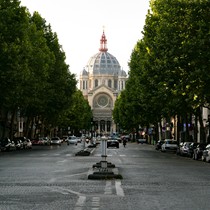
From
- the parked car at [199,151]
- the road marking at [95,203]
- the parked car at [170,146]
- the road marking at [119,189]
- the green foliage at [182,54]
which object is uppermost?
the green foliage at [182,54]

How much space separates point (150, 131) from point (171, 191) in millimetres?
100589

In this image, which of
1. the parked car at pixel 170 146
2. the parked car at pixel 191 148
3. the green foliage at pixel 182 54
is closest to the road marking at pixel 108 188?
the green foliage at pixel 182 54

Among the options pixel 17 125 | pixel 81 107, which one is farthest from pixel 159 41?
pixel 81 107

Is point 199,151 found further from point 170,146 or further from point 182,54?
point 170,146

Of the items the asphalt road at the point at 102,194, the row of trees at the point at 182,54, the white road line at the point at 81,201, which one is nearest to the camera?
the asphalt road at the point at 102,194

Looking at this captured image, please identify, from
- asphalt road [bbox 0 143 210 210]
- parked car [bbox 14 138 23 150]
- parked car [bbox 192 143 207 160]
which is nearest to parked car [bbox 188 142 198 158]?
parked car [bbox 192 143 207 160]

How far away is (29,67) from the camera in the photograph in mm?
58812

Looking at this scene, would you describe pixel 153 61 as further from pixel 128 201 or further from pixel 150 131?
pixel 150 131

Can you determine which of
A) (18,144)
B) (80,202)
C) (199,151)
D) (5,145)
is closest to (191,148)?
(199,151)

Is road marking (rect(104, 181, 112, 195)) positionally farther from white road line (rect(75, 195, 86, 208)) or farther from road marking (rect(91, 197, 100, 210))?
road marking (rect(91, 197, 100, 210))

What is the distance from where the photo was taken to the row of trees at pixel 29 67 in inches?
2057

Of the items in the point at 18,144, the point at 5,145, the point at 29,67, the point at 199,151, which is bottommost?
the point at 199,151

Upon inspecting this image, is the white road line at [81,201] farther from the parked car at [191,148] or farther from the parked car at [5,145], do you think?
the parked car at [5,145]

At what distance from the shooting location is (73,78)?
270 feet
